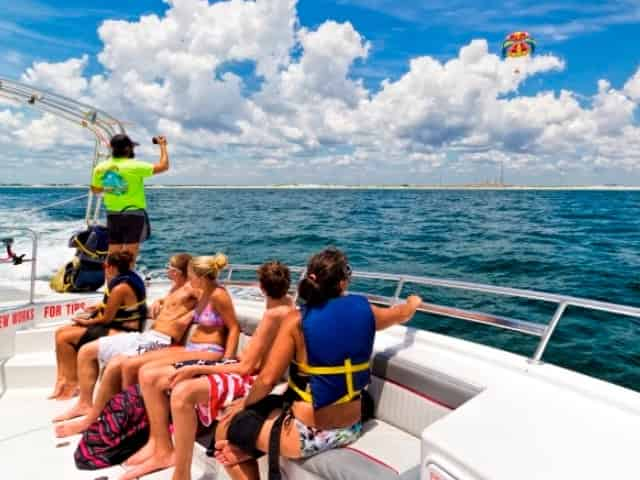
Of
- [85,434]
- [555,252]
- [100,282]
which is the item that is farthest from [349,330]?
[555,252]

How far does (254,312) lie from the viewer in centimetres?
344

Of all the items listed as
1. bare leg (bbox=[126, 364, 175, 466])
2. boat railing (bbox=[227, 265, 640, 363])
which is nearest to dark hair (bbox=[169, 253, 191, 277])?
bare leg (bbox=[126, 364, 175, 466])

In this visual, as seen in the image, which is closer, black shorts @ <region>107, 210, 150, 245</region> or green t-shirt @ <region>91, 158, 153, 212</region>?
green t-shirt @ <region>91, 158, 153, 212</region>

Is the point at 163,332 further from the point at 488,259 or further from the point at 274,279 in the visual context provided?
the point at 488,259

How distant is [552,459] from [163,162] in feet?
13.2

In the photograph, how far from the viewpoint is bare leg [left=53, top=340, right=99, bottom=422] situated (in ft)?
11.0

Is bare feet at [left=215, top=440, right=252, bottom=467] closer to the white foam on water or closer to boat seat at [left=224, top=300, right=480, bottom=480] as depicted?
boat seat at [left=224, top=300, right=480, bottom=480]

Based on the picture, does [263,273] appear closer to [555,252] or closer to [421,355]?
[421,355]

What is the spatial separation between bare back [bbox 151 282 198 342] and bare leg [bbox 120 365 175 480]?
0.70m

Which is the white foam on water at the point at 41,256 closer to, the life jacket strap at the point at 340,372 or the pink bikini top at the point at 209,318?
the pink bikini top at the point at 209,318

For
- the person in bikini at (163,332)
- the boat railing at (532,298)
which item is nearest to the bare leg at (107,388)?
the person in bikini at (163,332)

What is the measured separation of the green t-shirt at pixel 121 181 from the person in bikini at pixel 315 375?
9.23 ft

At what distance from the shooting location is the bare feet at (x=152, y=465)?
2.59 meters

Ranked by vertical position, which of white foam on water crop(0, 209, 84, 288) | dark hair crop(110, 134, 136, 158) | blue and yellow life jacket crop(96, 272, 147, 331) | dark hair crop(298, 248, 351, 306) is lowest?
white foam on water crop(0, 209, 84, 288)
